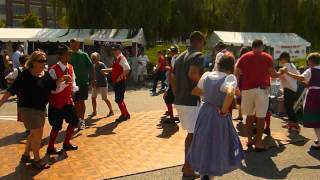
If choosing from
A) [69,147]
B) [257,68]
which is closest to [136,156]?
[69,147]

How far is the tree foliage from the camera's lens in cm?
2633

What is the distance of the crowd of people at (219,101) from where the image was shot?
537 centimetres

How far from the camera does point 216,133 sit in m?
5.37

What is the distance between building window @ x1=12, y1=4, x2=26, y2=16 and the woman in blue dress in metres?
78.8

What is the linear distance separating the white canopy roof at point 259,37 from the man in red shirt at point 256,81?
53.6ft

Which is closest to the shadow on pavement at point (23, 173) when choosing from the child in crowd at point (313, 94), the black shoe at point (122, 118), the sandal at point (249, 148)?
the sandal at point (249, 148)

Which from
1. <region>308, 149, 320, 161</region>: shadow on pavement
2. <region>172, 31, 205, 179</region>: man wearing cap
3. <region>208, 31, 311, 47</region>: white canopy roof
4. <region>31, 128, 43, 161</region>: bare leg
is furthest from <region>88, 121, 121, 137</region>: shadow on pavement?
<region>208, 31, 311, 47</region>: white canopy roof

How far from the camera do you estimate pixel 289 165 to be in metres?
6.95

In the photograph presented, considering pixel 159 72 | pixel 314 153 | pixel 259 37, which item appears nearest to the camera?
pixel 314 153

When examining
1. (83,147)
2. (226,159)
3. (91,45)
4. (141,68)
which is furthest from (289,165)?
(91,45)

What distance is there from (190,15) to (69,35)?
7.96 meters

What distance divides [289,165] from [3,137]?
5286 millimetres

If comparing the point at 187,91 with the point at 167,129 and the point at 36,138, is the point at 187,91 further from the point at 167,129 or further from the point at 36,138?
the point at 167,129

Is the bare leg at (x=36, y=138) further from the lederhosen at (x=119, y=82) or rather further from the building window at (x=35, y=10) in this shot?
the building window at (x=35, y=10)
